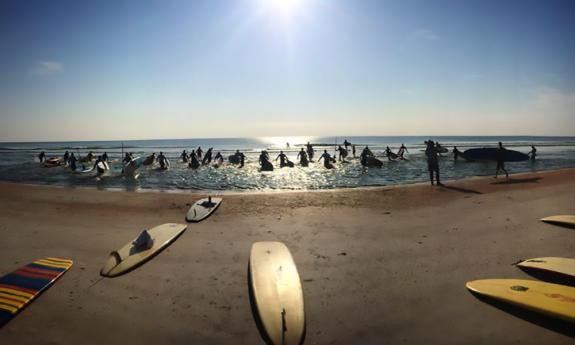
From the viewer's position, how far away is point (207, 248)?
26.3ft

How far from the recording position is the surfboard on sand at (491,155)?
96.7 feet

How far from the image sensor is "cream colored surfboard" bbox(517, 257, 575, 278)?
5777 mm

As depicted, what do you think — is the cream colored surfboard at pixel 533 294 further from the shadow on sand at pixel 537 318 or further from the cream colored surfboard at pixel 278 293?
the cream colored surfboard at pixel 278 293

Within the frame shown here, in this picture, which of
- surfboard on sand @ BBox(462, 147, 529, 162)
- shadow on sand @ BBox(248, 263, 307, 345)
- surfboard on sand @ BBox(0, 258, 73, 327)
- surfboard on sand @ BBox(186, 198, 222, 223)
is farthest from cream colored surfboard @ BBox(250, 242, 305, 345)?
surfboard on sand @ BBox(462, 147, 529, 162)

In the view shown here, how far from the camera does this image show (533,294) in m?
5.07

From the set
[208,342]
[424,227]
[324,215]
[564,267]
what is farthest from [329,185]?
[208,342]

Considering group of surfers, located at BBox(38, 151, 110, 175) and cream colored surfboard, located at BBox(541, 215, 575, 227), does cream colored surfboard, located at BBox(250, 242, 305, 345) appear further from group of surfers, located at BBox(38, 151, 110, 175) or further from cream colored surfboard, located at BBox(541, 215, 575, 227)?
group of surfers, located at BBox(38, 151, 110, 175)

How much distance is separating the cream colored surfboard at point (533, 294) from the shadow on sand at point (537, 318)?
0.19 ft

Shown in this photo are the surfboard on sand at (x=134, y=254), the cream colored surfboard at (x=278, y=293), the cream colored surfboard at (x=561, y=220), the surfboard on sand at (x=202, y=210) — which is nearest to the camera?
the cream colored surfboard at (x=278, y=293)

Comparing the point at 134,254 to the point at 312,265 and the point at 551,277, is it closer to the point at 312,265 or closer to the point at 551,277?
the point at 312,265

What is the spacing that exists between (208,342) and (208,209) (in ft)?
25.5

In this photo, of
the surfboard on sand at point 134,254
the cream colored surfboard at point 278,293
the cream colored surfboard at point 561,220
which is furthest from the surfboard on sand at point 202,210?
the cream colored surfboard at point 561,220

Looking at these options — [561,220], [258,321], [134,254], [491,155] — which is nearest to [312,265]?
[258,321]

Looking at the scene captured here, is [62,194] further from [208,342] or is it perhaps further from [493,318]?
[493,318]
